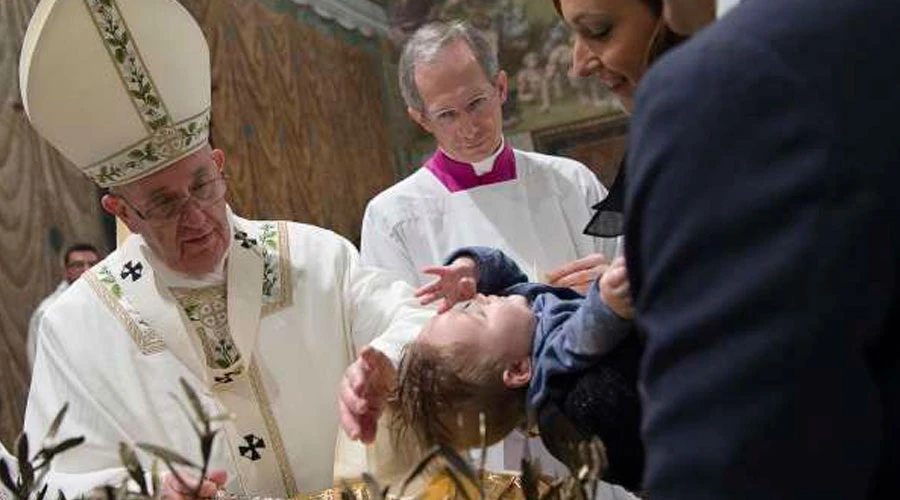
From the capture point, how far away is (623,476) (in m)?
1.59

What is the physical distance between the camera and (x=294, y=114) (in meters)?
8.16

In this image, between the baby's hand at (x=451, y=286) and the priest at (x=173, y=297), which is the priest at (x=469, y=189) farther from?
the baby's hand at (x=451, y=286)

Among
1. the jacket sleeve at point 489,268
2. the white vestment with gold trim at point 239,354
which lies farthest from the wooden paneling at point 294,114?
the jacket sleeve at point 489,268

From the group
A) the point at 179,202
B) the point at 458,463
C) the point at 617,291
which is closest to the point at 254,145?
the point at 179,202

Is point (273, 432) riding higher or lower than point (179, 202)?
lower

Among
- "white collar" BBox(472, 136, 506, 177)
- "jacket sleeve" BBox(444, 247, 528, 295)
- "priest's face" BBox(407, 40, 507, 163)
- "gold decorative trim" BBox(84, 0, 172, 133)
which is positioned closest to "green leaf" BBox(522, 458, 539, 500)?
"jacket sleeve" BBox(444, 247, 528, 295)

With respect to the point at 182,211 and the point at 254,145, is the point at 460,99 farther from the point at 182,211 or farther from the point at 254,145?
the point at 254,145

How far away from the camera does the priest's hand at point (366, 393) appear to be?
6.45ft

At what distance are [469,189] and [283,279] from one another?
4.05 ft

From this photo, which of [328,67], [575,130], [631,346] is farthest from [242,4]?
[631,346]

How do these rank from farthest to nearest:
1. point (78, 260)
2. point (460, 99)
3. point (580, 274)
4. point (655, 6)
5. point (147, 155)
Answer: point (78, 260) < point (460, 99) < point (147, 155) < point (580, 274) < point (655, 6)

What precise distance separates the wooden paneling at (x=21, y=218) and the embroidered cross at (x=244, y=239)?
3515mm

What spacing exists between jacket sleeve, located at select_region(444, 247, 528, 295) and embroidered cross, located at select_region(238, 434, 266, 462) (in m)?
0.87

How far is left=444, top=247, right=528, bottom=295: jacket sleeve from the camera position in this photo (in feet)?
7.20
